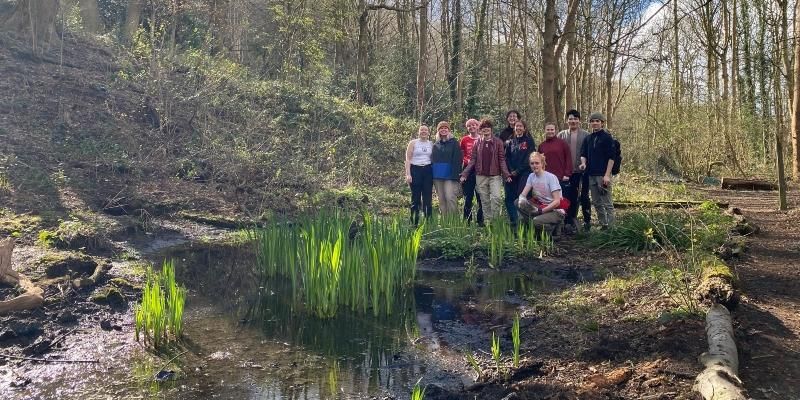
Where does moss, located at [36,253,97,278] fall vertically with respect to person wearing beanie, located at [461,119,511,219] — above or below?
below

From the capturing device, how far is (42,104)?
41.9ft

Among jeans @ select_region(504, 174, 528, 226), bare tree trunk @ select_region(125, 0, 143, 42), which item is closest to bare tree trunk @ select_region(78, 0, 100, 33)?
bare tree trunk @ select_region(125, 0, 143, 42)

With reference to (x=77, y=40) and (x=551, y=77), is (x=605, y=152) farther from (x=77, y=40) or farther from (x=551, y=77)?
(x=77, y=40)

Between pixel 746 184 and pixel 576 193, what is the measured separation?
10.7 metres

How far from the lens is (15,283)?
564 centimetres

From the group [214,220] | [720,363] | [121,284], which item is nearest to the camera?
[720,363]

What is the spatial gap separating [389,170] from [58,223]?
8357 millimetres

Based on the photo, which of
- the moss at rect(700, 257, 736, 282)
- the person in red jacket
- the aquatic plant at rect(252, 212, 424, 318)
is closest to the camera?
the moss at rect(700, 257, 736, 282)

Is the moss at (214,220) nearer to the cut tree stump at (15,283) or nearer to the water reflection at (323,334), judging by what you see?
the water reflection at (323,334)

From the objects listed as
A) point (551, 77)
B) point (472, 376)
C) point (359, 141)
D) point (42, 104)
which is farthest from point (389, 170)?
point (472, 376)

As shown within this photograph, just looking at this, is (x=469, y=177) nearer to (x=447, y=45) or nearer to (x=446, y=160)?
(x=446, y=160)

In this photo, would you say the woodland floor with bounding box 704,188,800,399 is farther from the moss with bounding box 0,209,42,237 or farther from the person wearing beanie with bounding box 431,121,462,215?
the moss with bounding box 0,209,42,237

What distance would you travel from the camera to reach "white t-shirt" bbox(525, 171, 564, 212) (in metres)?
8.16

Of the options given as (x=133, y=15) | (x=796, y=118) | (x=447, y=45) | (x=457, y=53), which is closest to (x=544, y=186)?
(x=796, y=118)
